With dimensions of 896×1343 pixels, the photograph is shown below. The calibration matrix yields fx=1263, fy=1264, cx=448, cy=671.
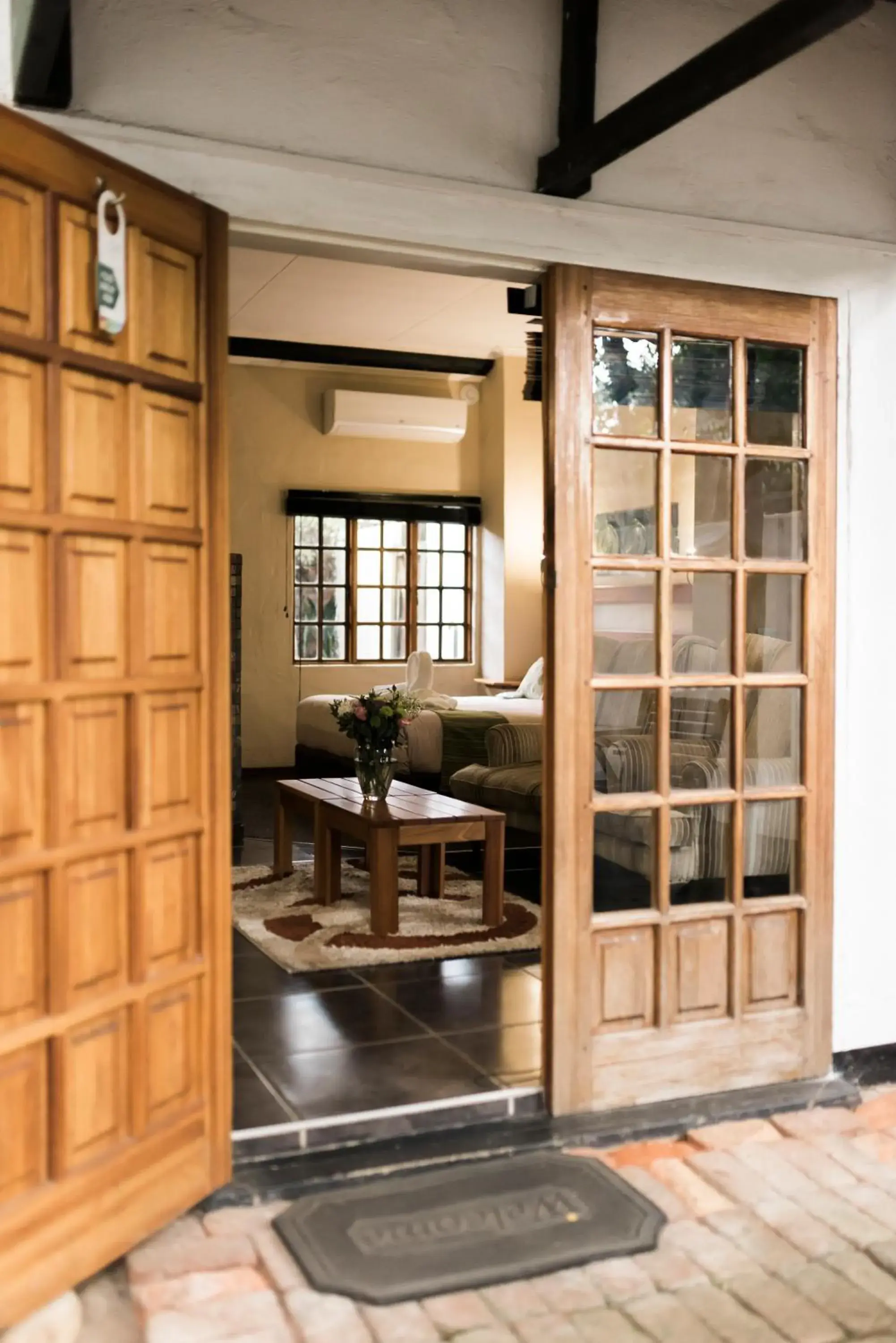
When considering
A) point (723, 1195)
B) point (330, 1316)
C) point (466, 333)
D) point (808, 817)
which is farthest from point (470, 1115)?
point (466, 333)

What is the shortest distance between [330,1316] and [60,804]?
1.14m

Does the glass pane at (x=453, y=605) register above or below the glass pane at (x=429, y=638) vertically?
above

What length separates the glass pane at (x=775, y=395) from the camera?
3584 mm

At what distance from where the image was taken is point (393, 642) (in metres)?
11.3

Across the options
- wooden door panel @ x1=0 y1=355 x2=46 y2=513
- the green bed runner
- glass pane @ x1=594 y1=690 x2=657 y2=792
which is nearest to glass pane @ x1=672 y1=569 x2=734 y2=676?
glass pane @ x1=594 y1=690 x2=657 y2=792

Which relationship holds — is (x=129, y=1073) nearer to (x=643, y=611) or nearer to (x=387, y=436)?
(x=643, y=611)

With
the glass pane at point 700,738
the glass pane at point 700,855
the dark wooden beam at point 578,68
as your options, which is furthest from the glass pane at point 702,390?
the glass pane at point 700,855

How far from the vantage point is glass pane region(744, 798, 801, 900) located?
11.8 feet

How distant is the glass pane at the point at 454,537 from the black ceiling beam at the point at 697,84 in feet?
26.8

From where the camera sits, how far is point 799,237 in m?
3.57

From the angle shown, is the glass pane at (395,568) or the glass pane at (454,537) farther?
the glass pane at (454,537)

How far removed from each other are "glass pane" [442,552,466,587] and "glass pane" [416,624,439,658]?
41 cm

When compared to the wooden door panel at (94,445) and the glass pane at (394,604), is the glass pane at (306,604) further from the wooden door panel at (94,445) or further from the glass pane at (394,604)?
the wooden door panel at (94,445)

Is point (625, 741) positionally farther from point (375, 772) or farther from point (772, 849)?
point (375, 772)
